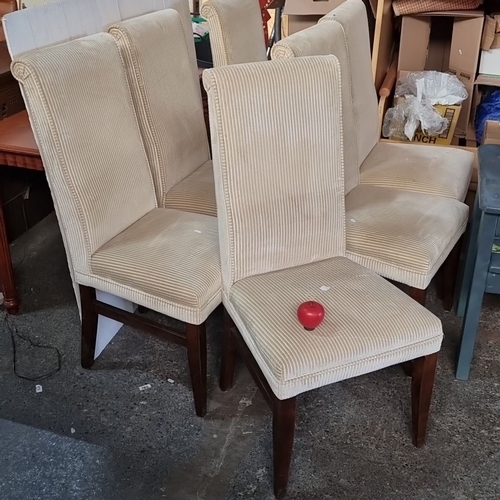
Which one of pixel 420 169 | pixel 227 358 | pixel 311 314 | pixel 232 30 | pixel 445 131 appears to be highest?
pixel 232 30

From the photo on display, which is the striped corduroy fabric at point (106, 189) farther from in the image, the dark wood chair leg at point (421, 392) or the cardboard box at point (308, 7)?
the cardboard box at point (308, 7)

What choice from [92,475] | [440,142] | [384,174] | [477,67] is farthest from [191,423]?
[477,67]

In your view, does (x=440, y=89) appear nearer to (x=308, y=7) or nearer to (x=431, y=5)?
(x=431, y=5)

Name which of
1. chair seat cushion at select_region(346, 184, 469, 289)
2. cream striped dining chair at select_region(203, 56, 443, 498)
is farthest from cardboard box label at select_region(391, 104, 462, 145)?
cream striped dining chair at select_region(203, 56, 443, 498)

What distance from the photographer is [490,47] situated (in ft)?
8.59

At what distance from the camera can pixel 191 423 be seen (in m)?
1.71

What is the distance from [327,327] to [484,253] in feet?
1.81

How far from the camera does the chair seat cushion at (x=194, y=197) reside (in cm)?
194

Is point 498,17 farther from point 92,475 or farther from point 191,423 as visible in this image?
point 92,475

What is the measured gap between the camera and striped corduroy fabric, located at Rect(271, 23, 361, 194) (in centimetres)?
172

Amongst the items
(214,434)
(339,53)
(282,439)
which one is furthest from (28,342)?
(339,53)

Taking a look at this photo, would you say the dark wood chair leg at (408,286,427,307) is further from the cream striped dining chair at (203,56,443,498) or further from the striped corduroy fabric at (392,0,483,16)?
the striped corduroy fabric at (392,0,483,16)

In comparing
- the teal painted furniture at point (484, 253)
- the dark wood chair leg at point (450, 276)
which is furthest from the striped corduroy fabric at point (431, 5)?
the dark wood chair leg at point (450, 276)

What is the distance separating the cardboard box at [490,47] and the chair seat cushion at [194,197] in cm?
142
